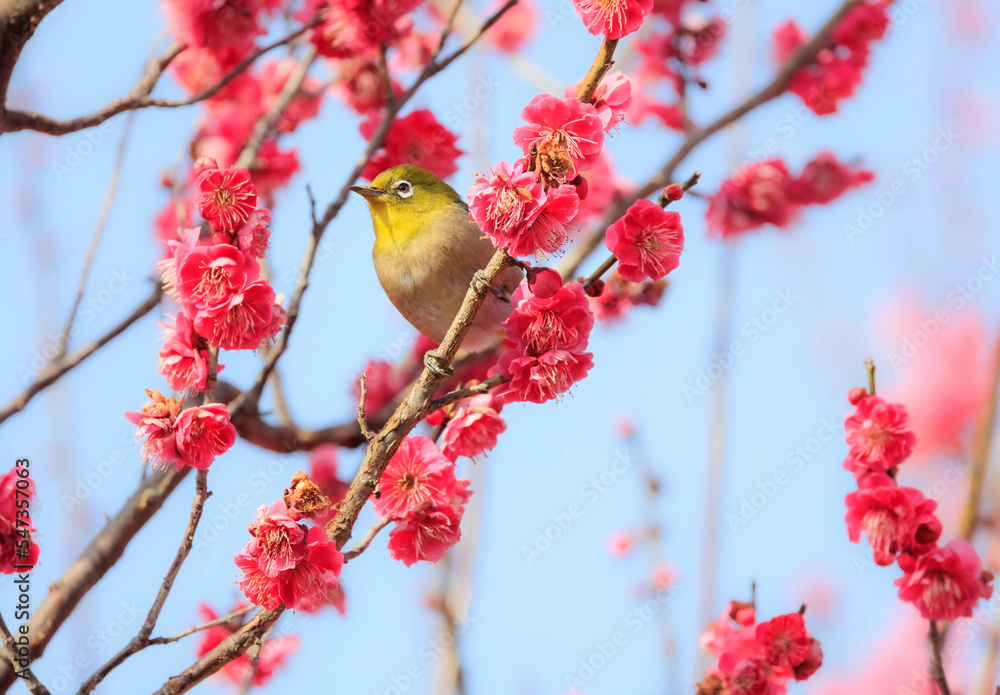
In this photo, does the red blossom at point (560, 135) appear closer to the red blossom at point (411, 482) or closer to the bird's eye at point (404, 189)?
the red blossom at point (411, 482)

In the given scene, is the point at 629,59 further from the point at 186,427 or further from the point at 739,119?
the point at 186,427

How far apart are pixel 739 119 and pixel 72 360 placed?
2.76m

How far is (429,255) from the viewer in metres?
3.08

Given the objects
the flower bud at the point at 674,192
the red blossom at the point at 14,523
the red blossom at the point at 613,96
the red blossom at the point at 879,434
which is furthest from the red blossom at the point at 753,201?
the red blossom at the point at 14,523

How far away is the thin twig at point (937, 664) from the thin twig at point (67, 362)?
7.88ft

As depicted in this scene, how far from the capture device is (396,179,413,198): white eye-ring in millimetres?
3318

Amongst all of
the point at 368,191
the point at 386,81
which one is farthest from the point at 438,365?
the point at 386,81

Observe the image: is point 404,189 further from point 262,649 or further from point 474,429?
point 262,649

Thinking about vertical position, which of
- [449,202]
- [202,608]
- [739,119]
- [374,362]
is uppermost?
[739,119]

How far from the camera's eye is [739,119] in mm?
3619

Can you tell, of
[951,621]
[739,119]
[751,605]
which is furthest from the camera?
[739,119]

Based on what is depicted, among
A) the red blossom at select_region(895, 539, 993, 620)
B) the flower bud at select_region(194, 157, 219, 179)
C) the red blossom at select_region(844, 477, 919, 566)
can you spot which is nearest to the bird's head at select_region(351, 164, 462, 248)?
the flower bud at select_region(194, 157, 219, 179)

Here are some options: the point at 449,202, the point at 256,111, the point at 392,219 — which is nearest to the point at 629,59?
the point at 449,202

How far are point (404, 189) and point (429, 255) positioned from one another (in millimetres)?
398
